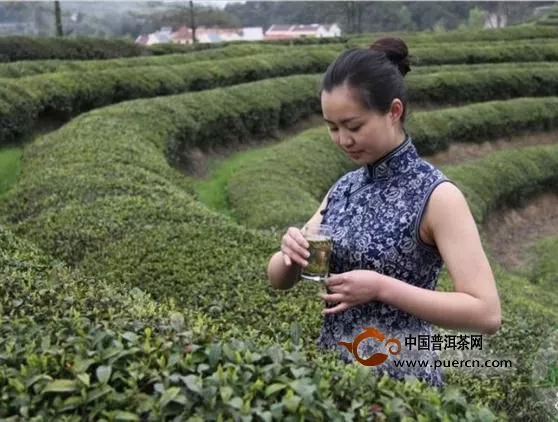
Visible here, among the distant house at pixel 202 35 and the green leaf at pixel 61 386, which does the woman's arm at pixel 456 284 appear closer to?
the green leaf at pixel 61 386

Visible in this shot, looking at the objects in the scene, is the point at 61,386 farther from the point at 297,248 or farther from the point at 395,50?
the point at 395,50

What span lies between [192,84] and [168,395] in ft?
48.3

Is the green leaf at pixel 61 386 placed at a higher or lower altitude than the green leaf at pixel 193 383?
lower

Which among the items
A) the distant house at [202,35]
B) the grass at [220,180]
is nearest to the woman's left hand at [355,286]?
the grass at [220,180]

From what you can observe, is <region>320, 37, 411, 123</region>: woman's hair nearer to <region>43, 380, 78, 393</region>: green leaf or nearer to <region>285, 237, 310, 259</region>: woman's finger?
<region>285, 237, 310, 259</region>: woman's finger

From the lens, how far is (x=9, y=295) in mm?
2740

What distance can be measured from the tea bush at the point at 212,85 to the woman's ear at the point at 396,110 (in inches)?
211

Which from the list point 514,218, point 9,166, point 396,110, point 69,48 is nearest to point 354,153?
point 396,110

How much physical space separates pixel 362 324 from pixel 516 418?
1677mm

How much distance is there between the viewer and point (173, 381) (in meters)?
1.74

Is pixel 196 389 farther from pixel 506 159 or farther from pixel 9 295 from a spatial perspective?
pixel 506 159

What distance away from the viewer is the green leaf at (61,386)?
171 centimetres


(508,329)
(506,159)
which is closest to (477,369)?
(508,329)

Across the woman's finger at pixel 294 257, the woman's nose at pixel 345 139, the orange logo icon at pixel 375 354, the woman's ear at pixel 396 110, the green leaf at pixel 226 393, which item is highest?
the woman's ear at pixel 396 110
